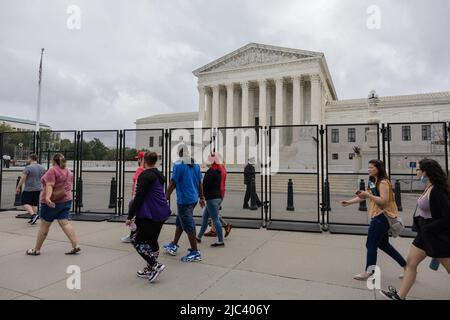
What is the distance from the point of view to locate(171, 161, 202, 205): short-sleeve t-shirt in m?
5.19

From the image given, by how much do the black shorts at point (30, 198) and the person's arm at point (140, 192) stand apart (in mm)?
6416

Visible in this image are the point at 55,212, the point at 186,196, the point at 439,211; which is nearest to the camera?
the point at 439,211

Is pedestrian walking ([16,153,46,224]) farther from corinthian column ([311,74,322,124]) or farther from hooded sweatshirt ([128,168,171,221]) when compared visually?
corinthian column ([311,74,322,124])

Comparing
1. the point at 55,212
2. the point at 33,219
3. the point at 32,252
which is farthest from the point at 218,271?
the point at 33,219

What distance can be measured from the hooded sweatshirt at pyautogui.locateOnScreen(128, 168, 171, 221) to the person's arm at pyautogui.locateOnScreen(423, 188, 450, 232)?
338 cm

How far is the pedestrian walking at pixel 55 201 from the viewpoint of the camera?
532 centimetres

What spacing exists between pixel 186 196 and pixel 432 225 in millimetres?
3594

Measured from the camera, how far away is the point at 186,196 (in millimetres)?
5191

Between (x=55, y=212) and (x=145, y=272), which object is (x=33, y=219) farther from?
(x=145, y=272)

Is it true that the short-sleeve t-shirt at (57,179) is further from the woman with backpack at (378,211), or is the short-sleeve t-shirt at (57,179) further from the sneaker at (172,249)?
the woman with backpack at (378,211)

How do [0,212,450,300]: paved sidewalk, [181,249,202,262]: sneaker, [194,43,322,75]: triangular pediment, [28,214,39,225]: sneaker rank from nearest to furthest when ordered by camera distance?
[0,212,450,300]: paved sidewalk, [181,249,202,262]: sneaker, [28,214,39,225]: sneaker, [194,43,322,75]: triangular pediment

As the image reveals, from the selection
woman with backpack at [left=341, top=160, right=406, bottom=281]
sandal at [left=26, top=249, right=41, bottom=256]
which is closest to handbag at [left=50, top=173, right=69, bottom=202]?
sandal at [left=26, top=249, right=41, bottom=256]
